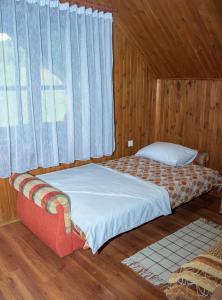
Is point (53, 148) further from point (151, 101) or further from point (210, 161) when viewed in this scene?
point (210, 161)

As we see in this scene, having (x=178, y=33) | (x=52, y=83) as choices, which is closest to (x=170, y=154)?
(x=178, y=33)

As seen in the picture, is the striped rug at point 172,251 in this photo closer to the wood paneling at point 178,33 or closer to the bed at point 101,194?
the bed at point 101,194

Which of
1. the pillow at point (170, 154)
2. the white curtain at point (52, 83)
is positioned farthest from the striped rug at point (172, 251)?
the white curtain at point (52, 83)

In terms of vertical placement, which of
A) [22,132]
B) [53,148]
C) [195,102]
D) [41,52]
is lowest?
[53,148]

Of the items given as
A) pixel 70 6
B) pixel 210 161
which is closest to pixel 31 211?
pixel 70 6

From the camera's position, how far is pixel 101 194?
2416 millimetres

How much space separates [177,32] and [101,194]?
76.1 inches

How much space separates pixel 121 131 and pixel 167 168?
870 mm

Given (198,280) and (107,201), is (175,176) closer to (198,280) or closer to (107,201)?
(107,201)

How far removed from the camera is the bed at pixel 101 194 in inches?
83.0

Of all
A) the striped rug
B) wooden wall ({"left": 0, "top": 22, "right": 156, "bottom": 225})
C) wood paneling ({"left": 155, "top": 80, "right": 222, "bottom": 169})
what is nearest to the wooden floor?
the striped rug

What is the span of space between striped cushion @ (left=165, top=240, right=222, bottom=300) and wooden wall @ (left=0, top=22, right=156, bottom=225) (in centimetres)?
220

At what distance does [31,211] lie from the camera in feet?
8.01

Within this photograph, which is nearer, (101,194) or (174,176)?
(101,194)
